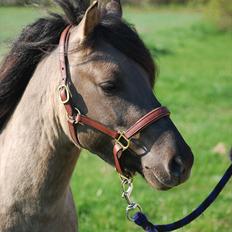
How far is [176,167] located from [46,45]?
975 mm

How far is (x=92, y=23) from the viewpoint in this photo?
2783 mm

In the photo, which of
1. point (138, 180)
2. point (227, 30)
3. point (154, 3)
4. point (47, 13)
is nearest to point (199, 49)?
point (227, 30)

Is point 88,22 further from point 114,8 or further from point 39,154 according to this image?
point 39,154

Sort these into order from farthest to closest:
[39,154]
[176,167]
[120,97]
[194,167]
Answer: [194,167] → [39,154] → [120,97] → [176,167]

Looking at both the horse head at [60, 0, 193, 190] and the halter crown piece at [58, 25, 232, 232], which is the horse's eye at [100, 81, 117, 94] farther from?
the halter crown piece at [58, 25, 232, 232]

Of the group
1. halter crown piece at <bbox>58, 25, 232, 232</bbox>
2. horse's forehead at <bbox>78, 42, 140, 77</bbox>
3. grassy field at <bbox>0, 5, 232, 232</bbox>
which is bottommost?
grassy field at <bbox>0, 5, 232, 232</bbox>

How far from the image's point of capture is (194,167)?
7234 mm

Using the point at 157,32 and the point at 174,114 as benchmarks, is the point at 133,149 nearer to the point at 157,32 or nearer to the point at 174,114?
the point at 174,114

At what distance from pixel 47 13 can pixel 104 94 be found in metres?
0.65

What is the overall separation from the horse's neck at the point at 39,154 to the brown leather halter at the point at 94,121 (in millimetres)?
98

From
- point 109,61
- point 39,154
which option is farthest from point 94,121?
point 39,154

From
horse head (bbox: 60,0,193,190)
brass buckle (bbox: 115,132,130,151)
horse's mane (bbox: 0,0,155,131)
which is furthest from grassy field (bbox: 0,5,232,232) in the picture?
brass buckle (bbox: 115,132,130,151)

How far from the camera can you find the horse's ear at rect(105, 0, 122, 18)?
9.84 feet

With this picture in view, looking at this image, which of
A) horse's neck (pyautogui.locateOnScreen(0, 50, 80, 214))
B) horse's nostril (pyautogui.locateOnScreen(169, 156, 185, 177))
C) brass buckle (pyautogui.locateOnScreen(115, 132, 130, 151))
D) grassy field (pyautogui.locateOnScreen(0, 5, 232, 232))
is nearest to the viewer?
horse's nostril (pyautogui.locateOnScreen(169, 156, 185, 177))
